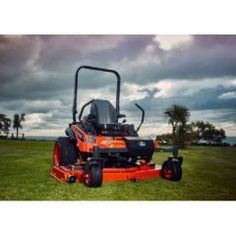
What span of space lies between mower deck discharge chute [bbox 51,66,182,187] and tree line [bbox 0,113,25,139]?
1.68 ft

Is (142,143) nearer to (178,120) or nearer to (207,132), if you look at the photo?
(178,120)

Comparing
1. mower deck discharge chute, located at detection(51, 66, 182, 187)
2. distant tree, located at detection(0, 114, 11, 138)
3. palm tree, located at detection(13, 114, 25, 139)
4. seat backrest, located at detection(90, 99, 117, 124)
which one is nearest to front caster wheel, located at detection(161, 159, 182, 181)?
mower deck discharge chute, located at detection(51, 66, 182, 187)

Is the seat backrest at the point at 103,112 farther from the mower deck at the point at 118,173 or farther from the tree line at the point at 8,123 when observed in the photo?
the tree line at the point at 8,123

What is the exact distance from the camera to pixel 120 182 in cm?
521

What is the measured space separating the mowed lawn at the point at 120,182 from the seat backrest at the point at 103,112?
736 millimetres

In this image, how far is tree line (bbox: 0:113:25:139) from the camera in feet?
18.1

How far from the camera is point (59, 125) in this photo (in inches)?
226
